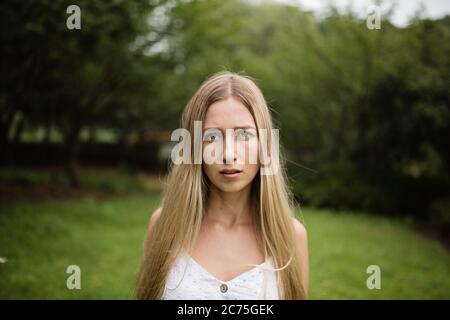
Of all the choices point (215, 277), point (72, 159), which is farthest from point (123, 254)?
point (72, 159)

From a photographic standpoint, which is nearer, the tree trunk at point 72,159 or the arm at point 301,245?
the arm at point 301,245

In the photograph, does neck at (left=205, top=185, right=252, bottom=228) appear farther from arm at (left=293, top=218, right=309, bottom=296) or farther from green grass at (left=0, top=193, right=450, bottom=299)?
green grass at (left=0, top=193, right=450, bottom=299)

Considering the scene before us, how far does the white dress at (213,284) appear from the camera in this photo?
1.89 m

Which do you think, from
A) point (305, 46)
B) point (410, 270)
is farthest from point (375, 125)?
point (410, 270)

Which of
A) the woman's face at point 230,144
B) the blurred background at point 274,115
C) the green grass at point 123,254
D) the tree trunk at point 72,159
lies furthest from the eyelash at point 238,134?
the tree trunk at point 72,159

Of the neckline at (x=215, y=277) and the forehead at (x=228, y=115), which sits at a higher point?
the forehead at (x=228, y=115)

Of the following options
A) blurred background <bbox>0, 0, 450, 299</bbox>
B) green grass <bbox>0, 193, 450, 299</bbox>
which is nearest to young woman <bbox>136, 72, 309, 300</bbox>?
blurred background <bbox>0, 0, 450, 299</bbox>

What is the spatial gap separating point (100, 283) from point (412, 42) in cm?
1057

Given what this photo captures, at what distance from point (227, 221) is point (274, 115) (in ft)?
42.7

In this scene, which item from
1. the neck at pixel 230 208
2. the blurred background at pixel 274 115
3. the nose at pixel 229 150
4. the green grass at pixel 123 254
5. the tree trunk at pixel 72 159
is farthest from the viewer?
the tree trunk at pixel 72 159

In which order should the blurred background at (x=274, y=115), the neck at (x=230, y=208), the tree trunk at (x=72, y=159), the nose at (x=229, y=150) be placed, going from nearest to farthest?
the nose at (x=229, y=150)
the neck at (x=230, y=208)
the blurred background at (x=274, y=115)
the tree trunk at (x=72, y=159)

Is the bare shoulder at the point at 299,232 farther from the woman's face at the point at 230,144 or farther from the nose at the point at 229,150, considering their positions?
the nose at the point at 229,150

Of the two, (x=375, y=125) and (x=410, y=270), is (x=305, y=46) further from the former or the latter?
(x=410, y=270)

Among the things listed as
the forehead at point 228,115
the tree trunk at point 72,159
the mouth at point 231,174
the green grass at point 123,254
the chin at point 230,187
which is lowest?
the green grass at point 123,254
